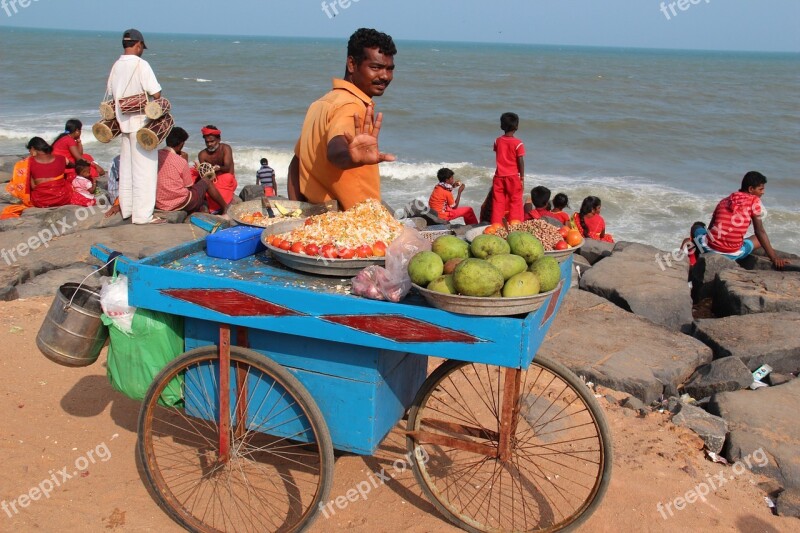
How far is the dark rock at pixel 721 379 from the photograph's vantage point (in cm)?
485

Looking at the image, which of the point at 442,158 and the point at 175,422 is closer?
the point at 175,422

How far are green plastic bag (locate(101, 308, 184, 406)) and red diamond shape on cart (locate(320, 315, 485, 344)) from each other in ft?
2.78

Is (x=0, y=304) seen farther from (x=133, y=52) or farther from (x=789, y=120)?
(x=789, y=120)

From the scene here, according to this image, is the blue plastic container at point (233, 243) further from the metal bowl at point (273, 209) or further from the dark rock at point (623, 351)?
the dark rock at point (623, 351)

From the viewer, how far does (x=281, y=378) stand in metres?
2.89

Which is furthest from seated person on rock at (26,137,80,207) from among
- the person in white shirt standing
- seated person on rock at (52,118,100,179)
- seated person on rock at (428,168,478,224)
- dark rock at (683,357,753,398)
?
dark rock at (683,357,753,398)

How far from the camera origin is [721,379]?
4.87 m

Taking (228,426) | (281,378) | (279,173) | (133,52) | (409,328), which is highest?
(133,52)

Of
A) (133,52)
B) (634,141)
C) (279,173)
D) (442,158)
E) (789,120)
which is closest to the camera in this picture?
(133,52)

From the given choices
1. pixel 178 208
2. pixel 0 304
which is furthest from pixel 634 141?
Result: pixel 0 304

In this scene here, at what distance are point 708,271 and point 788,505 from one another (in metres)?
4.32

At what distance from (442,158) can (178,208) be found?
40.1 feet

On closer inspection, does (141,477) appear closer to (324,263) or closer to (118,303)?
(118,303)

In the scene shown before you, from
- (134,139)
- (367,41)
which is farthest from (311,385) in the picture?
(134,139)
